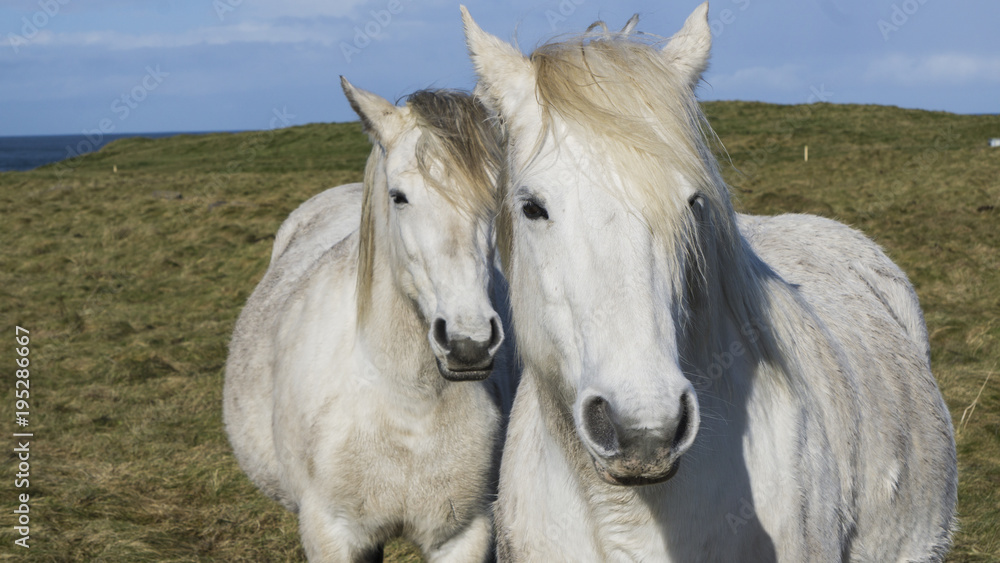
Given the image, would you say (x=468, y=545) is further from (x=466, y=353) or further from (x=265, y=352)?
(x=265, y=352)

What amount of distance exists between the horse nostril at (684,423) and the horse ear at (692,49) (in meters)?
0.87

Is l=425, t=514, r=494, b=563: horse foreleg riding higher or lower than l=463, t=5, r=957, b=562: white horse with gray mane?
lower

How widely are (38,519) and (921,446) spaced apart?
16.4 ft

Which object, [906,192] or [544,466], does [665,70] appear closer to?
[544,466]

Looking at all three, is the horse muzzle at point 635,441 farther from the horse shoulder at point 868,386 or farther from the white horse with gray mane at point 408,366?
the white horse with gray mane at point 408,366

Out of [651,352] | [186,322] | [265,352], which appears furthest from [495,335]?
[186,322]

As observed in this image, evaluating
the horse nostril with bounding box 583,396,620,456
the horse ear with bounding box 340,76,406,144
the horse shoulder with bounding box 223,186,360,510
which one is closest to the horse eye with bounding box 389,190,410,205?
the horse ear with bounding box 340,76,406,144

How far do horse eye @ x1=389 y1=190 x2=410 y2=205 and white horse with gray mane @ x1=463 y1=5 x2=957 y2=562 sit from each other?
3.90 ft

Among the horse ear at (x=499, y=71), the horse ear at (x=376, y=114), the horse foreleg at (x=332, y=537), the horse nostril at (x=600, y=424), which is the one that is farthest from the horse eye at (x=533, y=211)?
the horse foreleg at (x=332, y=537)

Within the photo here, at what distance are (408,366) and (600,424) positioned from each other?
75.5 inches

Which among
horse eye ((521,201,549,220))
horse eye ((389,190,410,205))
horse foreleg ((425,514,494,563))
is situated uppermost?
horse eye ((389,190,410,205))

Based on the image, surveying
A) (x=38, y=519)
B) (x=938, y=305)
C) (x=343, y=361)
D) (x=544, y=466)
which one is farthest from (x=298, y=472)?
(x=938, y=305)

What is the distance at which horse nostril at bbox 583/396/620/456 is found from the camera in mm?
1447

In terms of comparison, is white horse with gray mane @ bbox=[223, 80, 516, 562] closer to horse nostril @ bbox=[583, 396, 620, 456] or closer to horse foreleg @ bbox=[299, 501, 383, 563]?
horse foreleg @ bbox=[299, 501, 383, 563]
